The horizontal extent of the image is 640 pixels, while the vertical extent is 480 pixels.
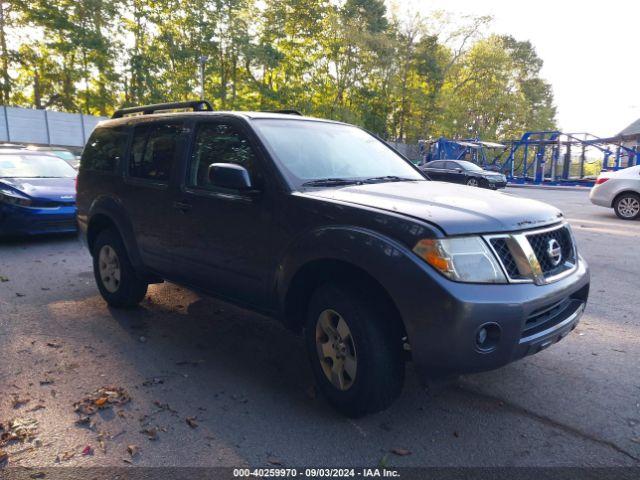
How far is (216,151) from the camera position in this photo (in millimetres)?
3830

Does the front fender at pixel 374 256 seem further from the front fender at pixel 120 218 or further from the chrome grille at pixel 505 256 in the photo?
the front fender at pixel 120 218

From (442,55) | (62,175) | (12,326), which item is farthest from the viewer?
(442,55)

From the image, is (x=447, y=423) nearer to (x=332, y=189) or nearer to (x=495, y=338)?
(x=495, y=338)

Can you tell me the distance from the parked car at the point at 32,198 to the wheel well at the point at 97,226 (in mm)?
3616

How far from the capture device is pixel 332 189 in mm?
3361

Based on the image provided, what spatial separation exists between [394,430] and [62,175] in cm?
855

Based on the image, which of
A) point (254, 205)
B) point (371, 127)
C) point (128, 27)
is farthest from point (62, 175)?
point (371, 127)

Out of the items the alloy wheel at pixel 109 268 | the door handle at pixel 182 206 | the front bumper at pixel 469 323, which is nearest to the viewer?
the front bumper at pixel 469 323

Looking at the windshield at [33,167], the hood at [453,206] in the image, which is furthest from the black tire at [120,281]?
the windshield at [33,167]

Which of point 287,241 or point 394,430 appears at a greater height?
point 287,241

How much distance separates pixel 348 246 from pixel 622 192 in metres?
12.1

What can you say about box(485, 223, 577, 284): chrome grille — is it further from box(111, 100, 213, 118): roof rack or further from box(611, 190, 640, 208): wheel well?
box(611, 190, 640, 208): wheel well

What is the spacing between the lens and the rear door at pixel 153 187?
164 inches

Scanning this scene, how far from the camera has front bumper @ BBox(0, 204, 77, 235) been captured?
26.3 feet
